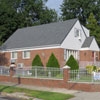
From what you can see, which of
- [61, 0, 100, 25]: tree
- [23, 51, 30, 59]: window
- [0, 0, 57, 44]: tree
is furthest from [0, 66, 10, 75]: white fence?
[61, 0, 100, 25]: tree

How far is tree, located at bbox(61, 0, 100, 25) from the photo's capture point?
55.9m

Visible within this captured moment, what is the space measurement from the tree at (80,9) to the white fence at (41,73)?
35.4 metres

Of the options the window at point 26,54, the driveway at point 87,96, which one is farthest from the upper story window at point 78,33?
the driveway at point 87,96

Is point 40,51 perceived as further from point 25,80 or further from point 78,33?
point 25,80

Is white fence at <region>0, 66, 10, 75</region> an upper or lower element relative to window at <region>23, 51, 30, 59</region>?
lower

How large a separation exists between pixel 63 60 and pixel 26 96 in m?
14.5

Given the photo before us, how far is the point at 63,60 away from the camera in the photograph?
97.6 feet

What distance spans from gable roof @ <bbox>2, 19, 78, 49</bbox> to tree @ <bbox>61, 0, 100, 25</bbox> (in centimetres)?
2288

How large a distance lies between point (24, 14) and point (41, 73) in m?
36.4

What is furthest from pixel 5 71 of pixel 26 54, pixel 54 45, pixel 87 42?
pixel 87 42

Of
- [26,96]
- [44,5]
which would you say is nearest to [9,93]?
[26,96]

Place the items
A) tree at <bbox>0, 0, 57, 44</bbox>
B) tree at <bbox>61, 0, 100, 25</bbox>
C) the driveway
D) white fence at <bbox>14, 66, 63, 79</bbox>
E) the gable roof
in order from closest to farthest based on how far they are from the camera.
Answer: the driveway → white fence at <bbox>14, 66, 63, 79</bbox> → the gable roof → tree at <bbox>0, 0, 57, 44</bbox> → tree at <bbox>61, 0, 100, 25</bbox>

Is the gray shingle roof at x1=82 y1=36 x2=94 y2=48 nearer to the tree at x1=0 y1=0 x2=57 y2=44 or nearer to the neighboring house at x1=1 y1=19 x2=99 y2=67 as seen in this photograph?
the neighboring house at x1=1 y1=19 x2=99 y2=67

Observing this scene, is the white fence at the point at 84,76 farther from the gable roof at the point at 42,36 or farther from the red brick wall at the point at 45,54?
the gable roof at the point at 42,36
